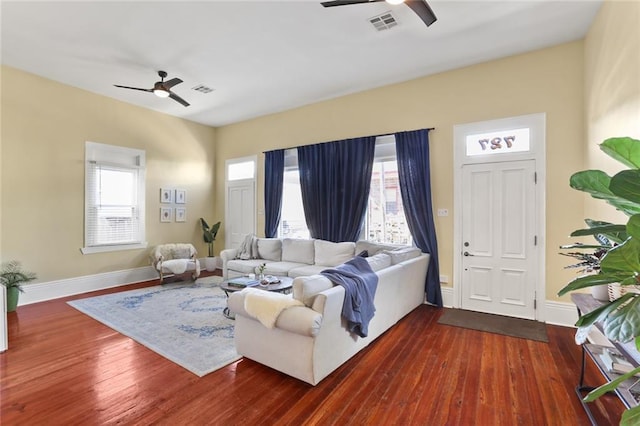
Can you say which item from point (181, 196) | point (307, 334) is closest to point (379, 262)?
point (307, 334)

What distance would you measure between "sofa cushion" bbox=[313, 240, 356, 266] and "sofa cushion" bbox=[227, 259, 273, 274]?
3.14ft

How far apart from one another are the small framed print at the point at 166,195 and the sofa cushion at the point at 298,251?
2.88 metres

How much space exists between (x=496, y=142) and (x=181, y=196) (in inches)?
247

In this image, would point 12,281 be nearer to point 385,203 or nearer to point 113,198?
point 113,198

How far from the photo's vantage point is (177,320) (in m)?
3.91

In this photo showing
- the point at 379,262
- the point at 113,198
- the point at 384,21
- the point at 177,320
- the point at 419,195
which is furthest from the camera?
the point at 113,198

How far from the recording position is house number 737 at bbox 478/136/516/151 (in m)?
4.14

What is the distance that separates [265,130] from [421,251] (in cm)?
423

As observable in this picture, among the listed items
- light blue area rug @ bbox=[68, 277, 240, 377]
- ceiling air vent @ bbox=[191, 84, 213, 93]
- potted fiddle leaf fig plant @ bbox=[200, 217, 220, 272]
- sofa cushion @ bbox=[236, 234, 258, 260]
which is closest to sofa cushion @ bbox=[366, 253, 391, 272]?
light blue area rug @ bbox=[68, 277, 240, 377]

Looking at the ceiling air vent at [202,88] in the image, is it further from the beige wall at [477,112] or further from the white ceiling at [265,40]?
the beige wall at [477,112]

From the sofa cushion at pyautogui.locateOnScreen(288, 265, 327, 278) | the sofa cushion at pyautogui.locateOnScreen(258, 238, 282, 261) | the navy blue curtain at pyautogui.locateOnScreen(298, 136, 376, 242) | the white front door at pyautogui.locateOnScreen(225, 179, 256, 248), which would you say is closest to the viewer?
the sofa cushion at pyautogui.locateOnScreen(288, 265, 327, 278)

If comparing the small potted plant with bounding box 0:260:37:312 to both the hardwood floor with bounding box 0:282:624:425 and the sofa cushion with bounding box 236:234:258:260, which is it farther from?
the sofa cushion with bounding box 236:234:258:260

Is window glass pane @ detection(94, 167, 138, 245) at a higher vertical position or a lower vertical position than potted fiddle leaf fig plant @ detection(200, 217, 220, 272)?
higher

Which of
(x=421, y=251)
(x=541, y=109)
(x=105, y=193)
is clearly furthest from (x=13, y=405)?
(x=541, y=109)
